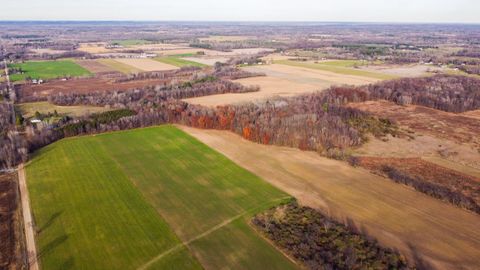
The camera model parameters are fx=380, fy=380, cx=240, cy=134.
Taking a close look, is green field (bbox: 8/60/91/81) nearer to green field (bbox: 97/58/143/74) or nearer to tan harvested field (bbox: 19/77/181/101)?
green field (bbox: 97/58/143/74)

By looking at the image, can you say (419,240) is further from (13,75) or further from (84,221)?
(13,75)

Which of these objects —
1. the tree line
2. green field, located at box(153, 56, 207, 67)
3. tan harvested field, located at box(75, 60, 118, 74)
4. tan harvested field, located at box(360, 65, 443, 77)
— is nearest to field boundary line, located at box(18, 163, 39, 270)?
the tree line

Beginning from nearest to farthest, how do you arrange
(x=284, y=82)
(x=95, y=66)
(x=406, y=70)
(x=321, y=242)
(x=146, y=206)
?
1. (x=321, y=242)
2. (x=146, y=206)
3. (x=284, y=82)
4. (x=406, y=70)
5. (x=95, y=66)

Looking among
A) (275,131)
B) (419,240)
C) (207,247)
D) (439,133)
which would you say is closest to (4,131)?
(275,131)

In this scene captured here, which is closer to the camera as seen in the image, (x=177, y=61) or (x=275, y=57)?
(x=177, y=61)

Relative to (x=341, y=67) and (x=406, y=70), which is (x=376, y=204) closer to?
(x=406, y=70)

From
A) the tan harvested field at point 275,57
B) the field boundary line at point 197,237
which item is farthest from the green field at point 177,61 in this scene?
the field boundary line at point 197,237

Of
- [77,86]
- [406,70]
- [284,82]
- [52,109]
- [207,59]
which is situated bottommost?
[52,109]

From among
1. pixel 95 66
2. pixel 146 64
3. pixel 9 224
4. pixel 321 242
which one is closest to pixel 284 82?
pixel 146 64
